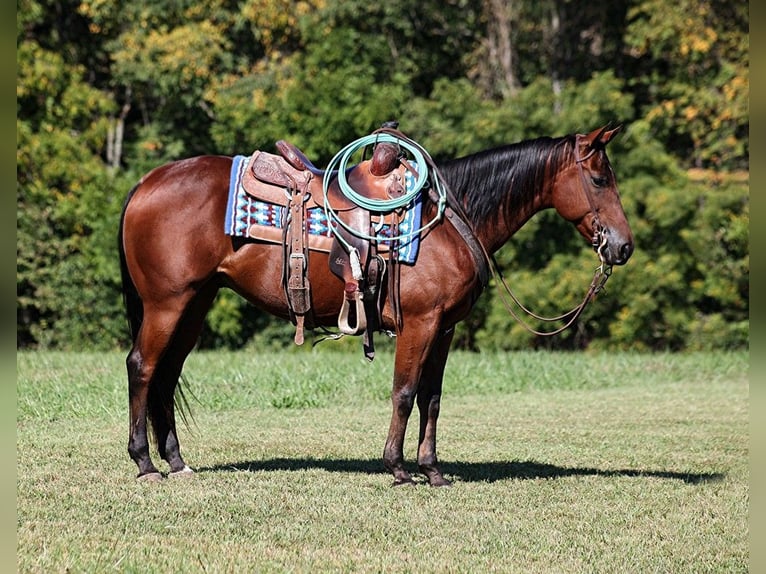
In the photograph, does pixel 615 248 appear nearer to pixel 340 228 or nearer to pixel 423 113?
pixel 340 228

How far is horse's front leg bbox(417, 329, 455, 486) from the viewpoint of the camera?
279 inches

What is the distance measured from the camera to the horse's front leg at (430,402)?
709 centimetres

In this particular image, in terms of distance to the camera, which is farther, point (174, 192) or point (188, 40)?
point (188, 40)

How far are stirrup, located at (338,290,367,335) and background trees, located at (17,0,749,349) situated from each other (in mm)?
12213

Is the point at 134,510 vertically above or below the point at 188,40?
below

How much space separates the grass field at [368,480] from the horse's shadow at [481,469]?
22 mm

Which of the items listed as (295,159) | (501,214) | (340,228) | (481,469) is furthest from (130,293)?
(481,469)

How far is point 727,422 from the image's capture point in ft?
35.3

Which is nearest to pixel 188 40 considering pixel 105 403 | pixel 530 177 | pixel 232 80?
pixel 232 80

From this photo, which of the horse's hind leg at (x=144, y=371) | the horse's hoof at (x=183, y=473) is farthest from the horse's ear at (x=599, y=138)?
the horse's hoof at (x=183, y=473)

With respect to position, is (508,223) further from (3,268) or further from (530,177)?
(3,268)

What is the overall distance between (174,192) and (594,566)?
350 cm

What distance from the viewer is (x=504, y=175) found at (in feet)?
23.3

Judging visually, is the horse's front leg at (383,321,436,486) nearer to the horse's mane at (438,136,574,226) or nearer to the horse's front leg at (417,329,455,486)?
the horse's front leg at (417,329,455,486)
